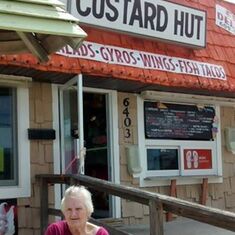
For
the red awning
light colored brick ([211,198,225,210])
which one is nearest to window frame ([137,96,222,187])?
light colored brick ([211,198,225,210])

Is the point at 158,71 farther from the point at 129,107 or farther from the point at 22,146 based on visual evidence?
the point at 22,146

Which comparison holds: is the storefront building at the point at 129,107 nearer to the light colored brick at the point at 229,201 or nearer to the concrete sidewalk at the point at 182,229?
the light colored brick at the point at 229,201

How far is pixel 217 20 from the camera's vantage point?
30.1 ft

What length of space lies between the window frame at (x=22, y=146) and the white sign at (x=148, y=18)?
116 cm

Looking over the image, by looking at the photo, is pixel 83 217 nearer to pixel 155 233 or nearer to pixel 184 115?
pixel 155 233

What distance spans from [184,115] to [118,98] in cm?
133

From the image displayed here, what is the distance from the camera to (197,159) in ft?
29.7


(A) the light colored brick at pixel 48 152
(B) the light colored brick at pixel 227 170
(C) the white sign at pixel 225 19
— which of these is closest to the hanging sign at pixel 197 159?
(B) the light colored brick at pixel 227 170

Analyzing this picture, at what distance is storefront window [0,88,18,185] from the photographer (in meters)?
6.74

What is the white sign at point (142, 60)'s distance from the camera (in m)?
6.88

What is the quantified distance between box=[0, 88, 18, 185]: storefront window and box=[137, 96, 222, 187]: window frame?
2.06 m

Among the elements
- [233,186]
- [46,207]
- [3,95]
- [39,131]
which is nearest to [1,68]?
[3,95]

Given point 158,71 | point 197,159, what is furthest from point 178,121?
point 158,71

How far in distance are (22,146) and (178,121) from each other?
284cm
